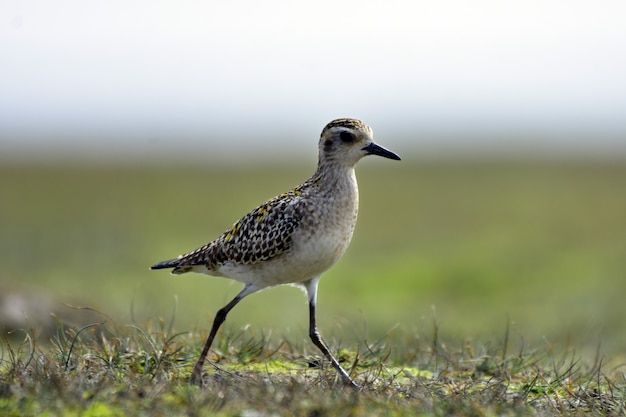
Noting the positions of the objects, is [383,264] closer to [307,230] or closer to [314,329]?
[314,329]

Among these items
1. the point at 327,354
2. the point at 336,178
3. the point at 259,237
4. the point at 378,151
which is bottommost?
the point at 327,354

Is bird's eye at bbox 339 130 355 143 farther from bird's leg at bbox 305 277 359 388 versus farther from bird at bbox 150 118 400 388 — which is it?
bird's leg at bbox 305 277 359 388

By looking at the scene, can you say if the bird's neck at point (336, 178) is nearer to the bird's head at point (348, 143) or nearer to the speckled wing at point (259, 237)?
the bird's head at point (348, 143)

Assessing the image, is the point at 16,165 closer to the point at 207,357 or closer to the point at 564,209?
the point at 564,209

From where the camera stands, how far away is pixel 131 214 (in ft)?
109

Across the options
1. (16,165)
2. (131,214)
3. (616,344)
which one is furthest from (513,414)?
(16,165)

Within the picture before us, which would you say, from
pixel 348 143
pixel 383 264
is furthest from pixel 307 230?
pixel 383 264

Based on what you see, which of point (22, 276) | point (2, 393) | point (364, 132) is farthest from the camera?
point (22, 276)

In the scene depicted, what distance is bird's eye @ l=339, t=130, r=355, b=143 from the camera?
26.4 feet

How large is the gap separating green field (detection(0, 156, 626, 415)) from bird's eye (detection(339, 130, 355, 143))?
65.3 inches

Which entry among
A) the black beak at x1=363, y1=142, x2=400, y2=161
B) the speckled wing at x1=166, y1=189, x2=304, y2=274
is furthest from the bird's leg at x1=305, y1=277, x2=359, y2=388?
the black beak at x1=363, y1=142, x2=400, y2=161

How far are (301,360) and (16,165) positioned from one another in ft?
170

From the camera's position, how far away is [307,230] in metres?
7.72

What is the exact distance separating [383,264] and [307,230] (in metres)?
16.6
